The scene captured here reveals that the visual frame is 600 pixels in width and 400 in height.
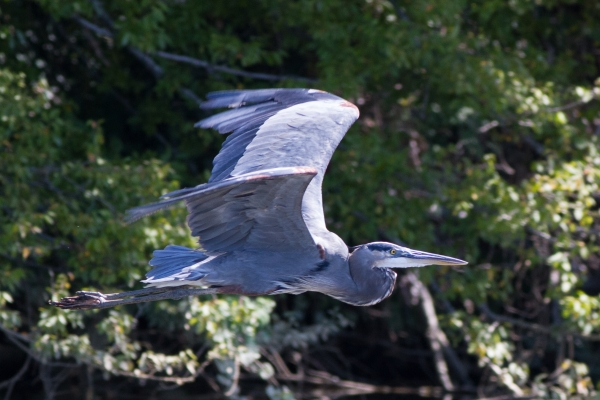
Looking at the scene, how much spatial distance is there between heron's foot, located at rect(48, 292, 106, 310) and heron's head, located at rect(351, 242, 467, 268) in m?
1.21

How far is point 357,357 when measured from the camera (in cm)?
825

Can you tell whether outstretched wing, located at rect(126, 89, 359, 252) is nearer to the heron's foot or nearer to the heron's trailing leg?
the heron's trailing leg

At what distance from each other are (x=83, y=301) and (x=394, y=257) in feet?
4.83

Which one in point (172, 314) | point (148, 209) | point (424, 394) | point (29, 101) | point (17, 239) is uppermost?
point (148, 209)

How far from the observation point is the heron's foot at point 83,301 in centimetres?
412

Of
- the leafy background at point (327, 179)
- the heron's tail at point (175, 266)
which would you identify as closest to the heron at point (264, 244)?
the heron's tail at point (175, 266)

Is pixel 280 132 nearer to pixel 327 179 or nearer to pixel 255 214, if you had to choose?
pixel 255 214

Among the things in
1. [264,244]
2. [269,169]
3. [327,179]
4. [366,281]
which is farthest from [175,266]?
[327,179]

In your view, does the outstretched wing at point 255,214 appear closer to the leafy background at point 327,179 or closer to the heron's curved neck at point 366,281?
the heron's curved neck at point 366,281

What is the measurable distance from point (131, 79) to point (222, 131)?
9.55 feet

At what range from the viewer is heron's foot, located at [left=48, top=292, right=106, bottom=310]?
4.12 m

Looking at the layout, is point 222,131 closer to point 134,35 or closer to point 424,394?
point 134,35

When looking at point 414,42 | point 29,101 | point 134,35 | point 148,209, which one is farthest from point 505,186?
point 148,209

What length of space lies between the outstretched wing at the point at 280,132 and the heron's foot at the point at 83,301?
79 cm
